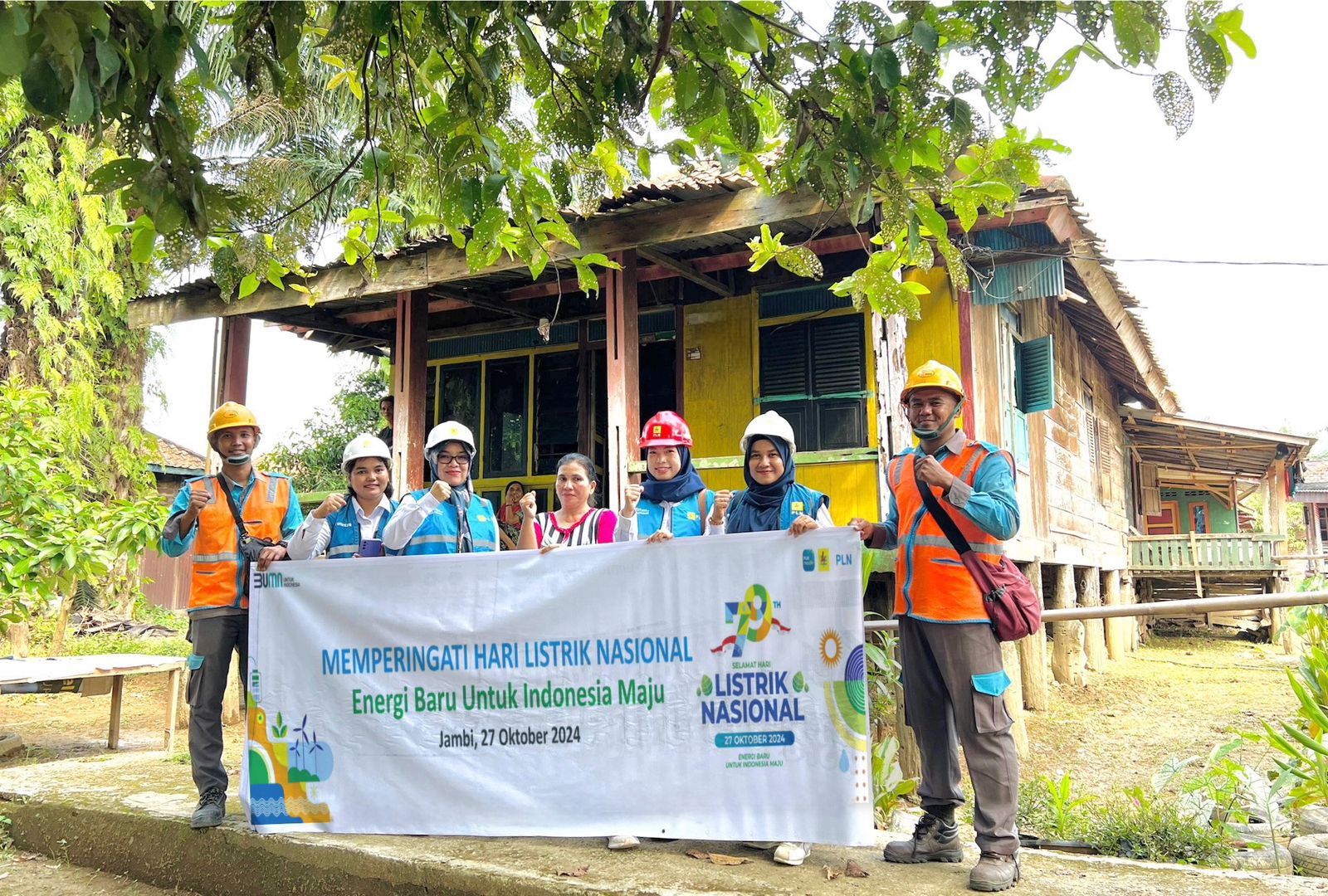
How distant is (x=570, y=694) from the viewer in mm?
3709

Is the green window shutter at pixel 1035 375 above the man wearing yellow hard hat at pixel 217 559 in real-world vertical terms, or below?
above

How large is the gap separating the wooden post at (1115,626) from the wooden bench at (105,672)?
11581 mm

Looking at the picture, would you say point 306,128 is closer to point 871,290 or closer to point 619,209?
point 619,209

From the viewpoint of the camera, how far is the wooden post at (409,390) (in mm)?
8719

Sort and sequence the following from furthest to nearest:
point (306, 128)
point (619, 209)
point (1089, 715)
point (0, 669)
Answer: point (306, 128) → point (1089, 715) → point (619, 209) → point (0, 669)

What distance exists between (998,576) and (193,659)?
10.6 ft

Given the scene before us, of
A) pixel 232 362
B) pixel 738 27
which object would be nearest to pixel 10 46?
pixel 738 27

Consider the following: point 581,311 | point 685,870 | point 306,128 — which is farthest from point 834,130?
point 306,128

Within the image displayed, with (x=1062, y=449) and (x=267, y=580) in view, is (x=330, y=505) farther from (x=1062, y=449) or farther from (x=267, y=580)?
(x=1062, y=449)

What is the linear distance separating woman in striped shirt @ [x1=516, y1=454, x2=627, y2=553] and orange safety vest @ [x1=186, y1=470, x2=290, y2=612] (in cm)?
117

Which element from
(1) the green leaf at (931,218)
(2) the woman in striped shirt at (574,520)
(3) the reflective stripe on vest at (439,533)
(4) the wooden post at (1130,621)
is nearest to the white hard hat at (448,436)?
(3) the reflective stripe on vest at (439,533)

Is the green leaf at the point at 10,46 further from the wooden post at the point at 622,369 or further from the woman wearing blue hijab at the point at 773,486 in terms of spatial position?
the wooden post at the point at 622,369

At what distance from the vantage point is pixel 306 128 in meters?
17.0

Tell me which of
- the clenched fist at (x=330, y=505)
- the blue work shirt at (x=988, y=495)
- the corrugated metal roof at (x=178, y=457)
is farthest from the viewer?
the corrugated metal roof at (x=178, y=457)
